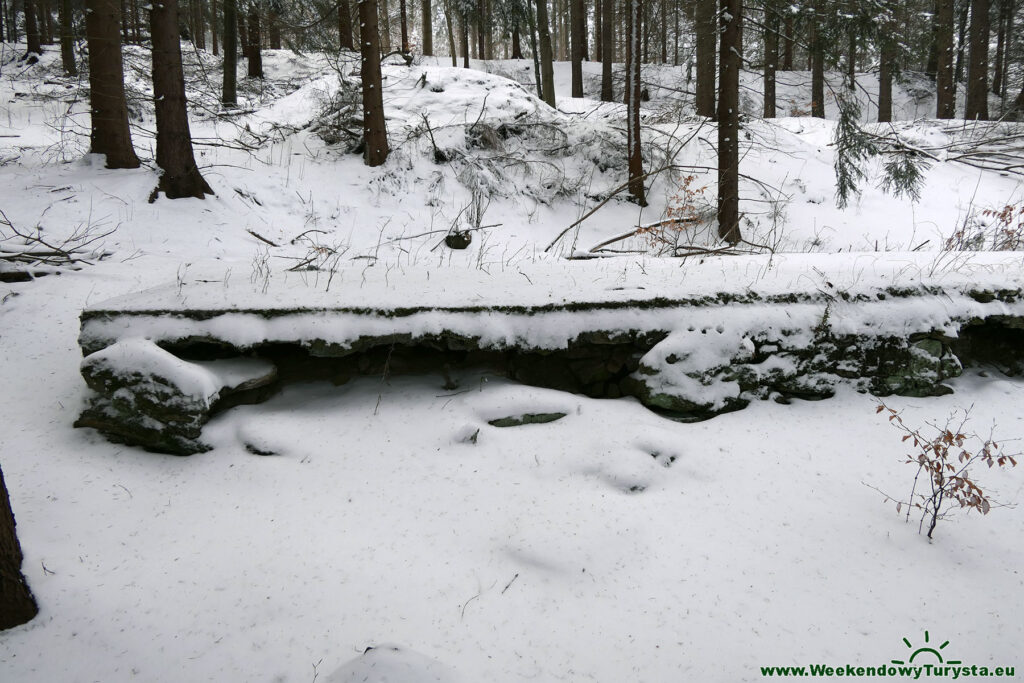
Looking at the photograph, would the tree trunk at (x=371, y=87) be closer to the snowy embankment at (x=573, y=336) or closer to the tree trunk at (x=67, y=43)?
Result: the tree trunk at (x=67, y=43)

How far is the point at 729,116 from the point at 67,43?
1812cm

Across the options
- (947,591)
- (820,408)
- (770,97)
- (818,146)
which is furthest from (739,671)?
(770,97)

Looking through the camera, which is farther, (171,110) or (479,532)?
(171,110)

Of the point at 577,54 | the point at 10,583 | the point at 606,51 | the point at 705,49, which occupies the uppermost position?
the point at 577,54

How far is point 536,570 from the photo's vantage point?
8.98 ft

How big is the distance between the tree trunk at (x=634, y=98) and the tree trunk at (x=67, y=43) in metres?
8.56

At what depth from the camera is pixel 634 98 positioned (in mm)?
9984

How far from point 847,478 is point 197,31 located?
11599 mm

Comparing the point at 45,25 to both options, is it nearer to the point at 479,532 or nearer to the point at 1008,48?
the point at 479,532

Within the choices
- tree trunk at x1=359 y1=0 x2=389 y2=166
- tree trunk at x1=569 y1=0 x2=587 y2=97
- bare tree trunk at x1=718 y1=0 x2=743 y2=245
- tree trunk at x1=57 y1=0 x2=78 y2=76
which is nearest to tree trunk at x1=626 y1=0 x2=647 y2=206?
bare tree trunk at x1=718 y1=0 x2=743 y2=245

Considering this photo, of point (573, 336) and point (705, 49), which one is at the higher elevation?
point (705, 49)

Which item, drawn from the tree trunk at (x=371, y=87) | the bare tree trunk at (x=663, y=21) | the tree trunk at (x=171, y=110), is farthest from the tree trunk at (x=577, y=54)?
the tree trunk at (x=171, y=110)

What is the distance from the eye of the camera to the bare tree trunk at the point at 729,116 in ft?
A: 24.0

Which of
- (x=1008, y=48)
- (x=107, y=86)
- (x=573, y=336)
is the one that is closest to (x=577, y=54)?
(x=107, y=86)
